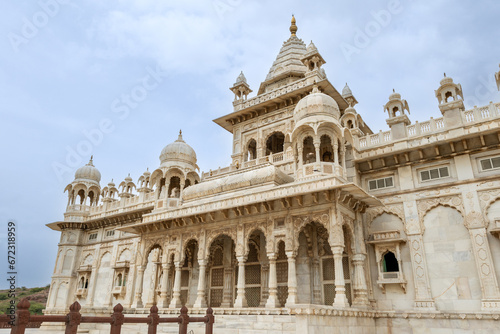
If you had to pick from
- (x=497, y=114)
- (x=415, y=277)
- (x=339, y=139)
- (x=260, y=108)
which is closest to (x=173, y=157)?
(x=260, y=108)

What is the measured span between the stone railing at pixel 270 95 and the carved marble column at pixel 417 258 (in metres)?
10.4

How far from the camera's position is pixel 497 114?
48.4 feet

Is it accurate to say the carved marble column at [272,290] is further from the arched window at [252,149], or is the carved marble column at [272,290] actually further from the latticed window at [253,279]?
the arched window at [252,149]

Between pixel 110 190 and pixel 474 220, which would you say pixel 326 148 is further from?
pixel 110 190

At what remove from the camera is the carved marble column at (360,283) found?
14402 mm

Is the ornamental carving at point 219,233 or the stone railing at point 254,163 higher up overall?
the stone railing at point 254,163

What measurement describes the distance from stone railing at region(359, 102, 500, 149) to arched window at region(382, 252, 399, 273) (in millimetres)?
4944

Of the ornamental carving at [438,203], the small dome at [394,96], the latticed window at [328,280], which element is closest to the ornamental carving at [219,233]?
the latticed window at [328,280]

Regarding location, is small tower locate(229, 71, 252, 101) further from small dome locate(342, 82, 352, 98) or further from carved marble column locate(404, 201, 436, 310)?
carved marble column locate(404, 201, 436, 310)

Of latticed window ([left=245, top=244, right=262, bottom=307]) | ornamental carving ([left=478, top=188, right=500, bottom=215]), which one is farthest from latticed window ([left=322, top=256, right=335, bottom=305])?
ornamental carving ([left=478, top=188, right=500, bottom=215])

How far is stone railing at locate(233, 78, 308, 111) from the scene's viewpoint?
23.0 meters

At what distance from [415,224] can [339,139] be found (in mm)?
4758

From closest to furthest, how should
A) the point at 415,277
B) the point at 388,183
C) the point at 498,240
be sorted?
the point at 498,240
the point at 415,277
the point at 388,183

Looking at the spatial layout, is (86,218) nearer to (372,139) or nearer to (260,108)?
(260,108)
